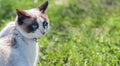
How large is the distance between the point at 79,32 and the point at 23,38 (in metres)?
2.90

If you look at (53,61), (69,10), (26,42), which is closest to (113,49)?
(53,61)

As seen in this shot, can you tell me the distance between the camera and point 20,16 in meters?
5.02

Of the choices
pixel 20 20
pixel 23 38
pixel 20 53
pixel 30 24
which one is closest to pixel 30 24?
pixel 30 24

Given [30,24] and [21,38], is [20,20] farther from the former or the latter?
[21,38]

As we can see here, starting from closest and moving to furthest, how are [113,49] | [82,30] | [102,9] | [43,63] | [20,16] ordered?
[20,16]
[43,63]
[113,49]
[82,30]
[102,9]

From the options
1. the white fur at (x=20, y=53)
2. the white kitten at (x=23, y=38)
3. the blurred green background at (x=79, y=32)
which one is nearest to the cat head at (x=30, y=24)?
the white kitten at (x=23, y=38)

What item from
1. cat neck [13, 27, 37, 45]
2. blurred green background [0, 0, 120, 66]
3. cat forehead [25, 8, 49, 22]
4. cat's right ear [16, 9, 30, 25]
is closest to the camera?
cat's right ear [16, 9, 30, 25]

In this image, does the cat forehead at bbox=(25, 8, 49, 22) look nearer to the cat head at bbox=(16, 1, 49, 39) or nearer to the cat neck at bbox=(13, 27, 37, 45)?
the cat head at bbox=(16, 1, 49, 39)

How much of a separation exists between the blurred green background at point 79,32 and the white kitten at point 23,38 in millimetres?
1019

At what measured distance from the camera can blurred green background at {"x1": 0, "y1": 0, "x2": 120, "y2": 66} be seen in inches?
257

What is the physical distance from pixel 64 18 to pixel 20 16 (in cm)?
394

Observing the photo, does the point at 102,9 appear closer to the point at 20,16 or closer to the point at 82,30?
the point at 82,30

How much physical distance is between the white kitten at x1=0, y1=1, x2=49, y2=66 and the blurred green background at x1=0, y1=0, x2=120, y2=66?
40.1 inches

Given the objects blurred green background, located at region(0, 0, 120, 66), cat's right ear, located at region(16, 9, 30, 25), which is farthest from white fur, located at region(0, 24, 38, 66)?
blurred green background, located at region(0, 0, 120, 66)
